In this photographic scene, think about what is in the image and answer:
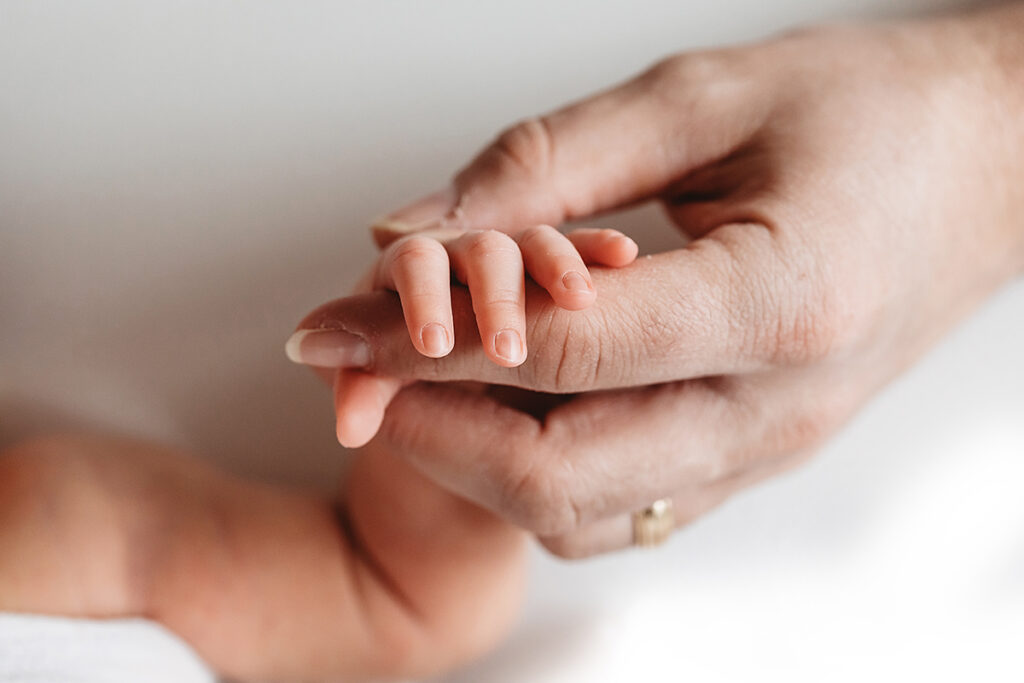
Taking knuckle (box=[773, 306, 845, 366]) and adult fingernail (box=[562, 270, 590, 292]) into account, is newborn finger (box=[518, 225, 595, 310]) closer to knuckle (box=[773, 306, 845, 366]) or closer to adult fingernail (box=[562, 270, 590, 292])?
adult fingernail (box=[562, 270, 590, 292])

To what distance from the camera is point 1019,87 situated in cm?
78

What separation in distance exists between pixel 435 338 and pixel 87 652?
408 mm

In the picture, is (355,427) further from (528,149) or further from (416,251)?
(528,149)

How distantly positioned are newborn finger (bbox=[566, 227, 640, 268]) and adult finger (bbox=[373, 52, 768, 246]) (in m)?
0.09

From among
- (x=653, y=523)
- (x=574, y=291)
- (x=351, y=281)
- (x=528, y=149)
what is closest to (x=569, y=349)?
(x=574, y=291)

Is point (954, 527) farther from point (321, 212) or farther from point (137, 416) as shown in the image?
point (137, 416)

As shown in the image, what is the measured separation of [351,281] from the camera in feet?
2.85

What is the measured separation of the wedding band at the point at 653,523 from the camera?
0.74m

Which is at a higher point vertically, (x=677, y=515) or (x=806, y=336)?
(x=806, y=336)

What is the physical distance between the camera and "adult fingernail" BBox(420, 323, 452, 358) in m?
0.47

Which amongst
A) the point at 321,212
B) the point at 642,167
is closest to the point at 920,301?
the point at 642,167

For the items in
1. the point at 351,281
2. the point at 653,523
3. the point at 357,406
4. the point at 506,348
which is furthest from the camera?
the point at 351,281

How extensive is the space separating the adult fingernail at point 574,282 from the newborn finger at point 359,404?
0.17 metres

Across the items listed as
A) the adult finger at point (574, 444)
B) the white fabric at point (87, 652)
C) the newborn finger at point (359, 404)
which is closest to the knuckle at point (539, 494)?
the adult finger at point (574, 444)
